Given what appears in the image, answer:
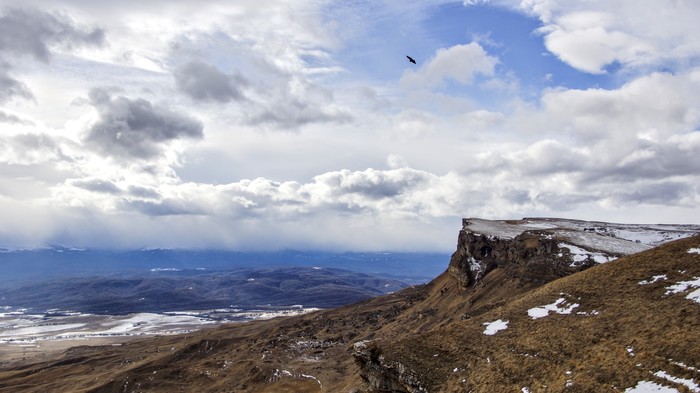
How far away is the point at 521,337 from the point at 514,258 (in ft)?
158

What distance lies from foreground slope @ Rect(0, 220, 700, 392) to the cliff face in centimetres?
24

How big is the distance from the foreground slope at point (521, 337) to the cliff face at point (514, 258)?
0.79 feet

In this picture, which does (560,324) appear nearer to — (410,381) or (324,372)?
(410,381)

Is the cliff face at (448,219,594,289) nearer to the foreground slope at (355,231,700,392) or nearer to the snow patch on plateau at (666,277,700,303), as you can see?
the foreground slope at (355,231,700,392)

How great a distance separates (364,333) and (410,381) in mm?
63548

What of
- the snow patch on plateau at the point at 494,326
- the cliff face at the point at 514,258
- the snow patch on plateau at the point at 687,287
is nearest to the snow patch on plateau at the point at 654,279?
the snow patch on plateau at the point at 687,287

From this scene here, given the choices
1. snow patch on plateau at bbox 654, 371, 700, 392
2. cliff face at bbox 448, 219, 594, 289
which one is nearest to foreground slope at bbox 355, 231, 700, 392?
snow patch on plateau at bbox 654, 371, 700, 392

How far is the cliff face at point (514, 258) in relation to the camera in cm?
6719

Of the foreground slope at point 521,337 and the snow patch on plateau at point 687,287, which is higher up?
the snow patch on plateau at point 687,287

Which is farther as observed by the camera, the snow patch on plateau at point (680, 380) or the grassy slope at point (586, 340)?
the grassy slope at point (586, 340)

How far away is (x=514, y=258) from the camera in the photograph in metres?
82.6

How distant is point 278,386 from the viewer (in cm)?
7025

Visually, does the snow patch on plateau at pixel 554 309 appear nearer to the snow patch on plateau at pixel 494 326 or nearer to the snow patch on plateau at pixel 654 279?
the snow patch on plateau at pixel 494 326

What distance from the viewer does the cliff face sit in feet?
220
